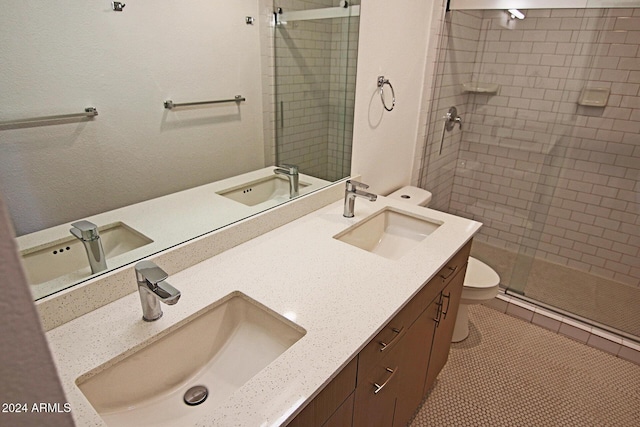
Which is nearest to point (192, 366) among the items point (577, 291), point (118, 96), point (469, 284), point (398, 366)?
point (398, 366)

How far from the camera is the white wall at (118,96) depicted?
2.97 ft

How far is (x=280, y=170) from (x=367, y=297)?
29.4 inches

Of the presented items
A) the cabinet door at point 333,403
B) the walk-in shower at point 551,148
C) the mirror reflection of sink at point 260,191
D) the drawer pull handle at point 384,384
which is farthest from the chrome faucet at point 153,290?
the walk-in shower at point 551,148

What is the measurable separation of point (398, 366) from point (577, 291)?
2.08 metres

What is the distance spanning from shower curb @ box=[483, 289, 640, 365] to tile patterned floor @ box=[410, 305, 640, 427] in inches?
1.6

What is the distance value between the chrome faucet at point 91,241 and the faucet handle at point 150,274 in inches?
7.1

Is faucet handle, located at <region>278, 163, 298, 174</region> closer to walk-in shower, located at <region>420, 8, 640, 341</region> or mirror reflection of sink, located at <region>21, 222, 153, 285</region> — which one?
mirror reflection of sink, located at <region>21, 222, 153, 285</region>

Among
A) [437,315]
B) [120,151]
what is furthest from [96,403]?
[437,315]

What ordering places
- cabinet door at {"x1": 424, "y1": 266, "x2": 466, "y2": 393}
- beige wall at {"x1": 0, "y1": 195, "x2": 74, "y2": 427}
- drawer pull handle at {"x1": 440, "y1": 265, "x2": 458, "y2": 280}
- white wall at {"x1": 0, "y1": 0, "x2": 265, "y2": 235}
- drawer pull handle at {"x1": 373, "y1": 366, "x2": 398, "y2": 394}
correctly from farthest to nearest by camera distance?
cabinet door at {"x1": 424, "y1": 266, "x2": 466, "y2": 393} → drawer pull handle at {"x1": 440, "y1": 265, "x2": 458, "y2": 280} → drawer pull handle at {"x1": 373, "y1": 366, "x2": 398, "y2": 394} → white wall at {"x1": 0, "y1": 0, "x2": 265, "y2": 235} → beige wall at {"x1": 0, "y1": 195, "x2": 74, "y2": 427}

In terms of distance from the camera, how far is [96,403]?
870 millimetres

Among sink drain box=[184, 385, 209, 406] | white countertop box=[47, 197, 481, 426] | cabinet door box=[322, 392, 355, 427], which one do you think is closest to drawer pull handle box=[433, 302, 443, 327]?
white countertop box=[47, 197, 481, 426]

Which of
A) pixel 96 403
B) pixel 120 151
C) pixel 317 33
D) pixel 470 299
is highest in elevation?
pixel 317 33

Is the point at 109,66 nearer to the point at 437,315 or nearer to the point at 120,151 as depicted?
the point at 120,151

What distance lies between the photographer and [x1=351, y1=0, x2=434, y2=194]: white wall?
72.5 inches
